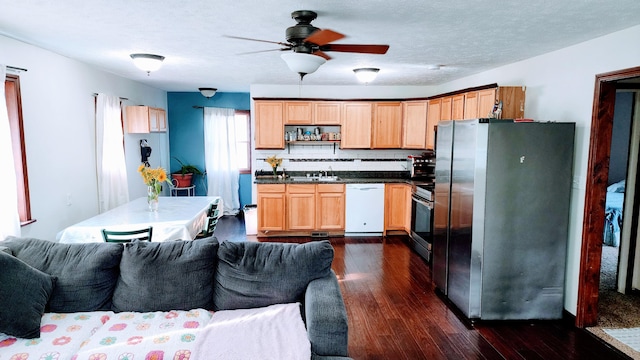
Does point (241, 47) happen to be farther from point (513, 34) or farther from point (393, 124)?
point (393, 124)

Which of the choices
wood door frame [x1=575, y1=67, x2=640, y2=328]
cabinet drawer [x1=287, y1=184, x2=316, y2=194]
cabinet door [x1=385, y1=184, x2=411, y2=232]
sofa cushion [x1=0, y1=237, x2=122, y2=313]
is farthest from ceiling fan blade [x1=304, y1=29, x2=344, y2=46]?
cabinet door [x1=385, y1=184, x2=411, y2=232]

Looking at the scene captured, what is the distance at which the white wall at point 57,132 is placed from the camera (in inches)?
137

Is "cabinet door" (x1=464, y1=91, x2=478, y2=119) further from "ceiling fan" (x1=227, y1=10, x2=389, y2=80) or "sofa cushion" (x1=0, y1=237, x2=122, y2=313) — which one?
"sofa cushion" (x1=0, y1=237, x2=122, y2=313)

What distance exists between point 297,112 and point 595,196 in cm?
419

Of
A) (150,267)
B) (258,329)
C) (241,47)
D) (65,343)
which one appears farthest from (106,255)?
(241,47)

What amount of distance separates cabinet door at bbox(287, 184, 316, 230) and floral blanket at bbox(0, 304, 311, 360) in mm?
3444

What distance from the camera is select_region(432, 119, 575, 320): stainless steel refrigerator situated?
3201 mm

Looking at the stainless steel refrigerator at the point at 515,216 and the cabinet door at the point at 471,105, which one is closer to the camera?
the stainless steel refrigerator at the point at 515,216

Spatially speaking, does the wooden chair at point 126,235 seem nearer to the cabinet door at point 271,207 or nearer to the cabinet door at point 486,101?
the cabinet door at point 271,207

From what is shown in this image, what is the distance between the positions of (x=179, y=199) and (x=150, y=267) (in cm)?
237

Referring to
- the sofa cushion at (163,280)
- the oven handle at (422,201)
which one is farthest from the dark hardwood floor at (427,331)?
the sofa cushion at (163,280)

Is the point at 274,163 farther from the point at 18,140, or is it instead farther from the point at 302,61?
the point at 302,61

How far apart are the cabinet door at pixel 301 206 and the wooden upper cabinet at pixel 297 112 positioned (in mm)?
1081

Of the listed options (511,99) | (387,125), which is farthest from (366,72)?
(387,125)
